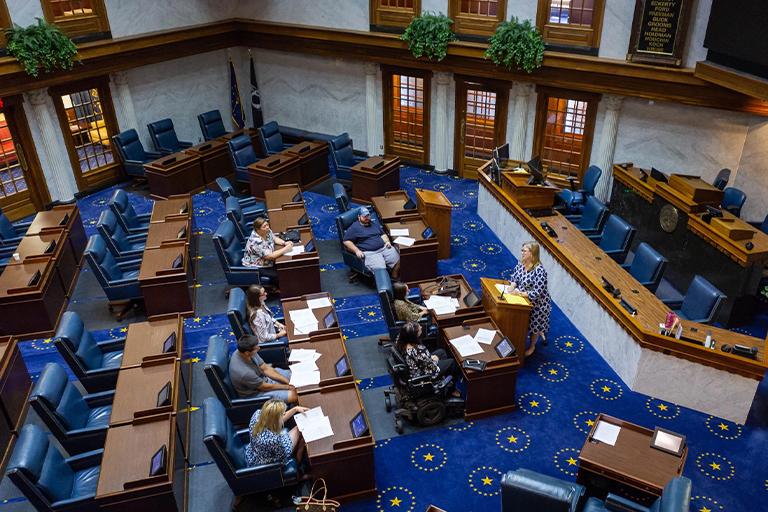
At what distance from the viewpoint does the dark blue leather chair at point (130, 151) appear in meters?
12.4

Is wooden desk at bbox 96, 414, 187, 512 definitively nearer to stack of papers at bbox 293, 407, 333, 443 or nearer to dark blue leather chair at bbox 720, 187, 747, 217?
stack of papers at bbox 293, 407, 333, 443

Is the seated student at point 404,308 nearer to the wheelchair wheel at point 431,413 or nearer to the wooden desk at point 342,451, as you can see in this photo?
the wheelchair wheel at point 431,413

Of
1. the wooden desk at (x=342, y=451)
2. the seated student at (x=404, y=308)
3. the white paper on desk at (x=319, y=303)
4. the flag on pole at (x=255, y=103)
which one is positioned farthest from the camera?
the flag on pole at (x=255, y=103)

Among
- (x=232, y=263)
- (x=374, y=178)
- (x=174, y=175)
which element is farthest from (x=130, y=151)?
(x=232, y=263)

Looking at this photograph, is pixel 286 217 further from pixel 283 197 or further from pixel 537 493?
pixel 537 493

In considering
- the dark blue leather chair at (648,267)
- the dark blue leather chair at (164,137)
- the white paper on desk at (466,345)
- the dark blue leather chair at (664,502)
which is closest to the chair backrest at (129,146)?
the dark blue leather chair at (164,137)

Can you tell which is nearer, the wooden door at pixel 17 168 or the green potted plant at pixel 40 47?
the green potted plant at pixel 40 47

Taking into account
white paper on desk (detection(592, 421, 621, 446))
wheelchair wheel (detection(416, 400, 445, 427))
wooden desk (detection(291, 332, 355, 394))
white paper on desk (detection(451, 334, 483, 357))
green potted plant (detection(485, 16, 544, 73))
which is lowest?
wheelchair wheel (detection(416, 400, 445, 427))

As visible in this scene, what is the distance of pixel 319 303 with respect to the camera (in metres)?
7.25

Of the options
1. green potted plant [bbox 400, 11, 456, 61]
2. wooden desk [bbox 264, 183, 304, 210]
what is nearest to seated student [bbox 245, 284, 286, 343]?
wooden desk [bbox 264, 183, 304, 210]

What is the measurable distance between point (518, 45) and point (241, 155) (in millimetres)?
5796

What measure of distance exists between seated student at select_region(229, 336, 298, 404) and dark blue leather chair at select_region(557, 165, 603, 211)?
6140mm

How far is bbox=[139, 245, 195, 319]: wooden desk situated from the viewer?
26.1ft

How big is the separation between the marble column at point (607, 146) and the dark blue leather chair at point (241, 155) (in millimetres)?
6831
